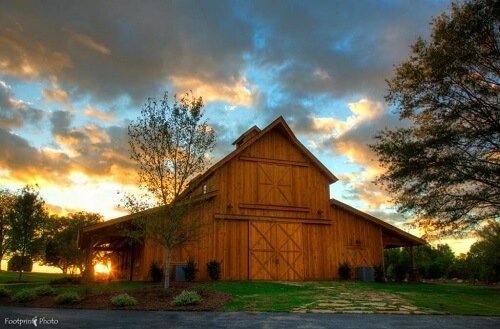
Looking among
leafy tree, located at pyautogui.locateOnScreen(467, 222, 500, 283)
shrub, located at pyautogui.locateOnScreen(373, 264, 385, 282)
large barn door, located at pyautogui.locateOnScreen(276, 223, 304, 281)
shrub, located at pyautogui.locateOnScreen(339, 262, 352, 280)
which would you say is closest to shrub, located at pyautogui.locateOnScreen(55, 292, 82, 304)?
large barn door, located at pyautogui.locateOnScreen(276, 223, 304, 281)

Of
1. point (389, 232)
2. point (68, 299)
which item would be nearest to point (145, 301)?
point (68, 299)

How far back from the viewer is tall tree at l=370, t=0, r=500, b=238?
18.5 m

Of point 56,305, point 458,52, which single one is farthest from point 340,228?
point 56,305

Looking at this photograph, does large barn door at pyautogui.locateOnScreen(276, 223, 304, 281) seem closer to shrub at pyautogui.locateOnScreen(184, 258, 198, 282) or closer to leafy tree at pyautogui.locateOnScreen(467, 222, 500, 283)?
shrub at pyautogui.locateOnScreen(184, 258, 198, 282)

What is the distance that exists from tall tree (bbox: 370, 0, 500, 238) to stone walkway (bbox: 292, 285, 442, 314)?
A: 244 inches

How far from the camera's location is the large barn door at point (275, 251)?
2203 centimetres

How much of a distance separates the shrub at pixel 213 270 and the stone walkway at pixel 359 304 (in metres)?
5.91

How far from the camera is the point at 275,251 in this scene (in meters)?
22.6

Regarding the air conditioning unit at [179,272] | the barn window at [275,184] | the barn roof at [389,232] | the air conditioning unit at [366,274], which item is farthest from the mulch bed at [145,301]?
the barn roof at [389,232]

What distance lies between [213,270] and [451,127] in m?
13.3

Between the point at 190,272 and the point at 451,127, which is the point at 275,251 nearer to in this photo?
the point at 190,272

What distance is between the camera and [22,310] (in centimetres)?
1165

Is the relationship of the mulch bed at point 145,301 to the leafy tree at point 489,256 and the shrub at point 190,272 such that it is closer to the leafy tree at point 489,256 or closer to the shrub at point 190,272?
the shrub at point 190,272

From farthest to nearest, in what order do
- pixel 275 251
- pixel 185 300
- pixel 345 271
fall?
pixel 345 271 < pixel 275 251 < pixel 185 300
